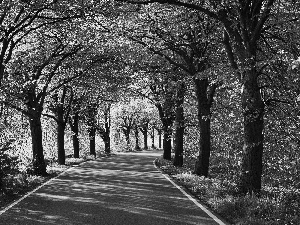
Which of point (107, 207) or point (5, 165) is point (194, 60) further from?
point (107, 207)

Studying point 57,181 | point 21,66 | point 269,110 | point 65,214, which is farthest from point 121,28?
point 65,214

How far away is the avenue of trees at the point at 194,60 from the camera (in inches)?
413

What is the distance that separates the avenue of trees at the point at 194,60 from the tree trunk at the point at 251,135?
0.03 metres

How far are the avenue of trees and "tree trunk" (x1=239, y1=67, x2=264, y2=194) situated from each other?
0.09 feet

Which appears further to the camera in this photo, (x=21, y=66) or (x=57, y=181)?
(x=21, y=66)

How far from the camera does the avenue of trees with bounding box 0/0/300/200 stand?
10.5m

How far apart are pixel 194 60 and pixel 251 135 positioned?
8.45m

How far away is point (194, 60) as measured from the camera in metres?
18.4

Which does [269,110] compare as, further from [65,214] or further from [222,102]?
[222,102]

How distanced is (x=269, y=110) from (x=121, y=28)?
8381 millimetres

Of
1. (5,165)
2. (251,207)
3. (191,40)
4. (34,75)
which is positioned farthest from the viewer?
(34,75)

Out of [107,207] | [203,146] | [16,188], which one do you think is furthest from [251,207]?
[203,146]

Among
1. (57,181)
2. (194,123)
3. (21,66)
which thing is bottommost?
(57,181)

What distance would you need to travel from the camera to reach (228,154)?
1891 cm
